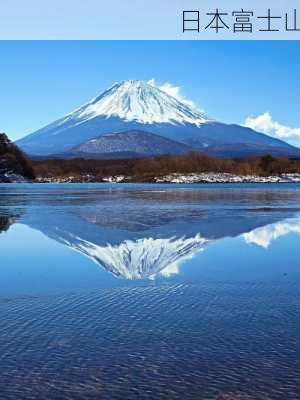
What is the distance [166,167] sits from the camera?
468 ft

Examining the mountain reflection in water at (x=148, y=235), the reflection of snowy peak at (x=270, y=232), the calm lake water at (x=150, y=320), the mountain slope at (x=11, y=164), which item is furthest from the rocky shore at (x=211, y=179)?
the calm lake water at (x=150, y=320)

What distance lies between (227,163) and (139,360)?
144 meters

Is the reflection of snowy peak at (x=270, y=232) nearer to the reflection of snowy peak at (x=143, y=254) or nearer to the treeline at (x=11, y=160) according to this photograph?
the reflection of snowy peak at (x=143, y=254)

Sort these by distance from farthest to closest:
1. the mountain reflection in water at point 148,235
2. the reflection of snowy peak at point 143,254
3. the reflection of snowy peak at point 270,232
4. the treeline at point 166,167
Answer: the treeline at point 166,167 < the reflection of snowy peak at point 270,232 < the mountain reflection in water at point 148,235 < the reflection of snowy peak at point 143,254

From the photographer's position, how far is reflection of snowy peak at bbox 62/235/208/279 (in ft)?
33.4

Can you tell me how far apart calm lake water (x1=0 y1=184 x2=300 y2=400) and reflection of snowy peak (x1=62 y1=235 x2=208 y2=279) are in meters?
0.03

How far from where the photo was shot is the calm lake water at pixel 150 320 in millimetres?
4773

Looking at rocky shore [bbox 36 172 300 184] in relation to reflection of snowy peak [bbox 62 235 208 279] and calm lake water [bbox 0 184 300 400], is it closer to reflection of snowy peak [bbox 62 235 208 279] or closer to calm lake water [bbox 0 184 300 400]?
reflection of snowy peak [bbox 62 235 208 279]

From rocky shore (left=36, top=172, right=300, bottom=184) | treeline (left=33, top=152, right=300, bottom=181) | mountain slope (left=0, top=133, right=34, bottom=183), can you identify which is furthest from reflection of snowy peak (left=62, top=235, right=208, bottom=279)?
treeline (left=33, top=152, right=300, bottom=181)

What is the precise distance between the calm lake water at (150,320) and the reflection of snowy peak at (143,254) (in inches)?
1.1

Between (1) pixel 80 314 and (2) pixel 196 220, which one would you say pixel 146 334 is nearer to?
(1) pixel 80 314

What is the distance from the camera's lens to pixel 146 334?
6.16m

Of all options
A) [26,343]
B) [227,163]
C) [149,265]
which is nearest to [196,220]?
[149,265]

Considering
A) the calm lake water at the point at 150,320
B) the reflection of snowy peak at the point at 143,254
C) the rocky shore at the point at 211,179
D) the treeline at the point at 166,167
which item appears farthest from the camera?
the treeline at the point at 166,167
